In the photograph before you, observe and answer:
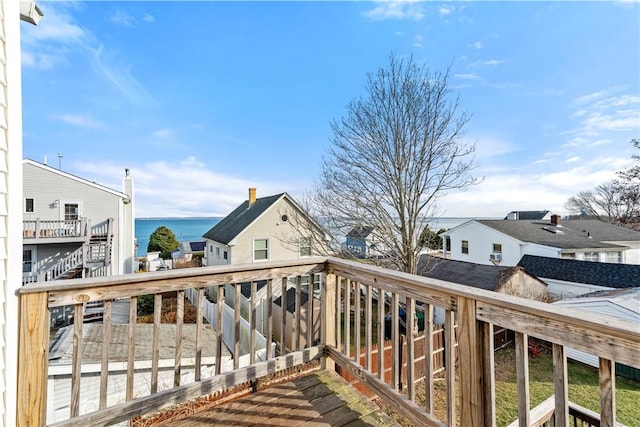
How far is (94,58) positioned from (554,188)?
14444mm

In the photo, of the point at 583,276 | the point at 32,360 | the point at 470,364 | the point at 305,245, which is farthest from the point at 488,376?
the point at 583,276

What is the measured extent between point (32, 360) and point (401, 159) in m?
7.55

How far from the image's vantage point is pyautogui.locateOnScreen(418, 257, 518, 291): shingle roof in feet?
31.0

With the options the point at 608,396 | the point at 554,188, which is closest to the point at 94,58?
the point at 608,396

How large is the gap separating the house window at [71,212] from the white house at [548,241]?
2117cm

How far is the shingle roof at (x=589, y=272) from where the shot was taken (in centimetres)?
1013

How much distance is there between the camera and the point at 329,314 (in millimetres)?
2395

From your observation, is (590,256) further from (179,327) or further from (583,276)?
(179,327)

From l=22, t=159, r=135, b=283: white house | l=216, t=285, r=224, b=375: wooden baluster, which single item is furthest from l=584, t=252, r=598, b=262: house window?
l=22, t=159, r=135, b=283: white house

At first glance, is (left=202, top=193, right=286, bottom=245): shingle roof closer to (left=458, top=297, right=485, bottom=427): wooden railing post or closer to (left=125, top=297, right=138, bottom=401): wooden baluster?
(left=125, top=297, right=138, bottom=401): wooden baluster

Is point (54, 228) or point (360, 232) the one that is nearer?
point (360, 232)

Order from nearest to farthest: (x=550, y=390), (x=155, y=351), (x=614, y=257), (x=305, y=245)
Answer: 1. (x=155, y=351)
2. (x=550, y=390)
3. (x=305, y=245)
4. (x=614, y=257)

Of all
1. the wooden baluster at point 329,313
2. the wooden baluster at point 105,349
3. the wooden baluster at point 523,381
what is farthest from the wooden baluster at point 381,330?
the wooden baluster at point 105,349

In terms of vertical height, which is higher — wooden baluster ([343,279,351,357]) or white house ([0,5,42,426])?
white house ([0,5,42,426])
